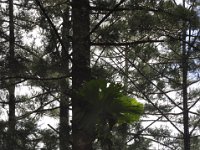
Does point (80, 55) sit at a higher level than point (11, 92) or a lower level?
lower

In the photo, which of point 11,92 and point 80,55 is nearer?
point 80,55

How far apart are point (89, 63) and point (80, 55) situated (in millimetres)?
178

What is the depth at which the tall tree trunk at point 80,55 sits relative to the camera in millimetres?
5371

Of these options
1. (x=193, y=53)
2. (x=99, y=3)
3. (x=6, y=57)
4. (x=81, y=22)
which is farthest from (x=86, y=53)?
(x=193, y=53)

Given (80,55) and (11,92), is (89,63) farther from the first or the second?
(11,92)

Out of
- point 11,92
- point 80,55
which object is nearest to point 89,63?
point 80,55

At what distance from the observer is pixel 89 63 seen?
5875mm

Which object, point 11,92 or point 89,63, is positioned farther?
point 11,92

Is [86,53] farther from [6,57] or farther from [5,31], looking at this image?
[5,31]

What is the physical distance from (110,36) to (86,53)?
79 cm

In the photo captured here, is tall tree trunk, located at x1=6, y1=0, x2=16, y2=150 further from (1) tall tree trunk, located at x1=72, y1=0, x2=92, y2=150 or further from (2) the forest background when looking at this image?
(1) tall tree trunk, located at x1=72, y1=0, x2=92, y2=150

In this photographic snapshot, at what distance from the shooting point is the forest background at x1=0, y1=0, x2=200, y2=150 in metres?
4.79

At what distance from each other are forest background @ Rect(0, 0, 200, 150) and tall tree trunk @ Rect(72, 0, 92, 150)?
1 cm

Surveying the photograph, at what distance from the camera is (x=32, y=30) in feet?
37.9
